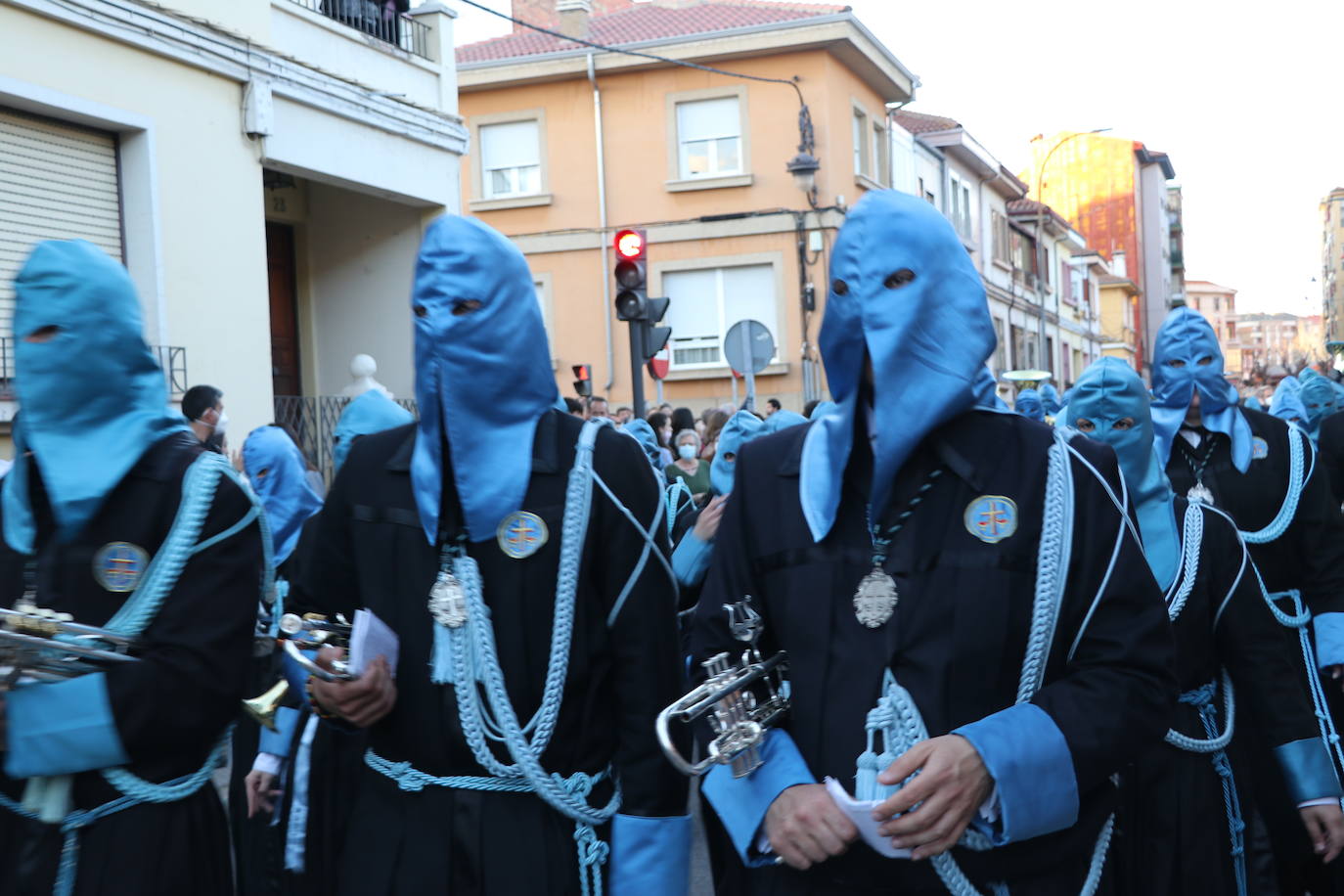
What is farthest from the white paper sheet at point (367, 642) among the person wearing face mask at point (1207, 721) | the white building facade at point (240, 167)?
the white building facade at point (240, 167)

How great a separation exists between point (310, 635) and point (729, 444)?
15.5 ft

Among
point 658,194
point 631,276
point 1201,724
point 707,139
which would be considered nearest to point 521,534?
point 1201,724

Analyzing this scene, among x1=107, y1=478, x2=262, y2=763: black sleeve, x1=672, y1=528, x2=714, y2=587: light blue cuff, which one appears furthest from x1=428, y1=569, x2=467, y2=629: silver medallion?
x1=672, y1=528, x2=714, y2=587: light blue cuff

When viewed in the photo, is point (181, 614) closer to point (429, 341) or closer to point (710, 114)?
point (429, 341)

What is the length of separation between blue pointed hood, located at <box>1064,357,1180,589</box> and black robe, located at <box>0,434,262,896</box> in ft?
8.33

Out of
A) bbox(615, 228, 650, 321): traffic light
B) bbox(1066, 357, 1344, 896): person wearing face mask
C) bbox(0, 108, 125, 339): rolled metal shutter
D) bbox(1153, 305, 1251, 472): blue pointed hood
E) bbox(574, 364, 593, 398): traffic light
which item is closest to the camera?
bbox(1066, 357, 1344, 896): person wearing face mask

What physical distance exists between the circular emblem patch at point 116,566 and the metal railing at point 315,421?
12.4 m

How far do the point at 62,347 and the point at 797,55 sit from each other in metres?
25.8

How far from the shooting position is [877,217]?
2732 mm

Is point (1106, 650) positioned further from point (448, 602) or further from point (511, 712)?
point (448, 602)

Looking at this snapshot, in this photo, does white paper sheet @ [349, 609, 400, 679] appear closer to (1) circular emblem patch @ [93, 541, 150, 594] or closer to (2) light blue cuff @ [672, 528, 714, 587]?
(1) circular emblem patch @ [93, 541, 150, 594]

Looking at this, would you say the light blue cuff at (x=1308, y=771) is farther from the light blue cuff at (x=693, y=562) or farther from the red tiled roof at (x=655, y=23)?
the red tiled roof at (x=655, y=23)

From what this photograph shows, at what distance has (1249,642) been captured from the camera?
431 centimetres

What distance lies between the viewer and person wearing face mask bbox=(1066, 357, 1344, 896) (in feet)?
13.8
